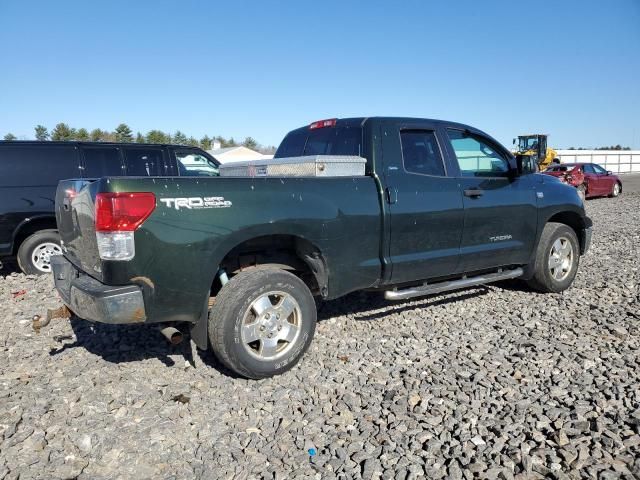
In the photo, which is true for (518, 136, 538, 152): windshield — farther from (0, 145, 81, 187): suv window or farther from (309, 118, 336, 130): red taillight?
(0, 145, 81, 187): suv window

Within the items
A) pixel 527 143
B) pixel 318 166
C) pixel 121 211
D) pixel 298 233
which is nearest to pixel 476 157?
pixel 318 166

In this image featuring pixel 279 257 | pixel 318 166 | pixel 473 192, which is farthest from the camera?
pixel 473 192

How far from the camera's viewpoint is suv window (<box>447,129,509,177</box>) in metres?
4.78

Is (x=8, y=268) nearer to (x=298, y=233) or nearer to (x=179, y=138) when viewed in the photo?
(x=298, y=233)

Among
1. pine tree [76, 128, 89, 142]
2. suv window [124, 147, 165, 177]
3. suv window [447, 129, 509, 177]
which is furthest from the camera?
pine tree [76, 128, 89, 142]

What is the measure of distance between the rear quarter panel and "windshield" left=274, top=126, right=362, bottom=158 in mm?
571

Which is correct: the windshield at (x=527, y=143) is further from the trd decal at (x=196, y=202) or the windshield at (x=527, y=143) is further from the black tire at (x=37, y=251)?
the trd decal at (x=196, y=202)

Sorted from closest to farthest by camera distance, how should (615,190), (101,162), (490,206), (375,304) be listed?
(490,206) → (375,304) → (101,162) → (615,190)

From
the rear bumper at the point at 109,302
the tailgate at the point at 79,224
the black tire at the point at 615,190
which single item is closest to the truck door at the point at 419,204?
the rear bumper at the point at 109,302

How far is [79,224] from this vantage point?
3422 mm

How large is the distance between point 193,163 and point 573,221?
5789 millimetres

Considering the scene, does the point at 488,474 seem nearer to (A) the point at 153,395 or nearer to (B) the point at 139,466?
(B) the point at 139,466

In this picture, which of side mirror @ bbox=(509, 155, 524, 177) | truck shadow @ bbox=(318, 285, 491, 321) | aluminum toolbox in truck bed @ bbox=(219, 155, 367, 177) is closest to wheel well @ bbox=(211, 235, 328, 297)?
aluminum toolbox in truck bed @ bbox=(219, 155, 367, 177)

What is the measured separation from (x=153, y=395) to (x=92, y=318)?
27.2 inches
